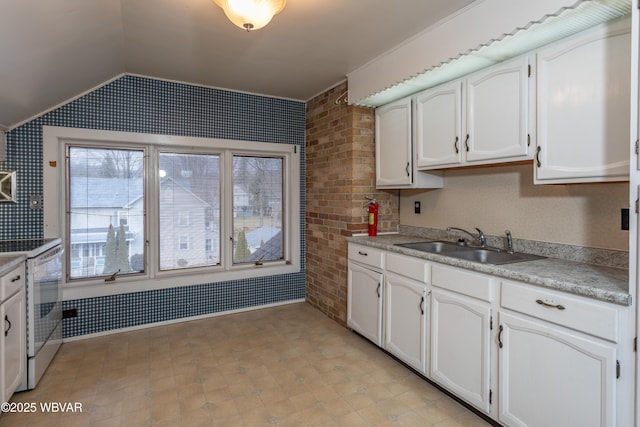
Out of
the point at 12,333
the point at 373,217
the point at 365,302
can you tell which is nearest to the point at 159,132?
the point at 12,333

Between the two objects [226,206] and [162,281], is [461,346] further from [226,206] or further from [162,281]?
[162,281]

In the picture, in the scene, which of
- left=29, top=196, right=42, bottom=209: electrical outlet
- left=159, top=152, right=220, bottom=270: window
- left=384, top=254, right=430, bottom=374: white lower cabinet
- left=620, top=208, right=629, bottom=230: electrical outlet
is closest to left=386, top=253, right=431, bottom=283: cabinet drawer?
left=384, top=254, right=430, bottom=374: white lower cabinet

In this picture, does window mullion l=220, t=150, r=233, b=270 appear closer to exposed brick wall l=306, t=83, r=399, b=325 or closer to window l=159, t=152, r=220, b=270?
window l=159, t=152, r=220, b=270

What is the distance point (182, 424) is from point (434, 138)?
2.52 m

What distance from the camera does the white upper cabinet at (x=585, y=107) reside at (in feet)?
5.26

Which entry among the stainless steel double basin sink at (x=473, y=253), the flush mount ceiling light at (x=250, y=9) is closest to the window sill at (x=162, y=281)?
the stainless steel double basin sink at (x=473, y=253)

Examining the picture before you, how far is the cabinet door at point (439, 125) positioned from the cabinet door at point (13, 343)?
9.42 ft

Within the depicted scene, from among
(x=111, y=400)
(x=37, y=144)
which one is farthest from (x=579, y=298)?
(x=37, y=144)

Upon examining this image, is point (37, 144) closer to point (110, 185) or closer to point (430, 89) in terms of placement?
point (110, 185)

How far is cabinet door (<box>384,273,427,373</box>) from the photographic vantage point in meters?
2.40

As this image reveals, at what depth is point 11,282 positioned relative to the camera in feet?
6.53

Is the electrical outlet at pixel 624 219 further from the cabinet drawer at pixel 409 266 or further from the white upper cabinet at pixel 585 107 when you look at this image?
the cabinet drawer at pixel 409 266

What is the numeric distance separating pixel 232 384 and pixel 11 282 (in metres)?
1.46

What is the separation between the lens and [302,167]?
4.12 meters
